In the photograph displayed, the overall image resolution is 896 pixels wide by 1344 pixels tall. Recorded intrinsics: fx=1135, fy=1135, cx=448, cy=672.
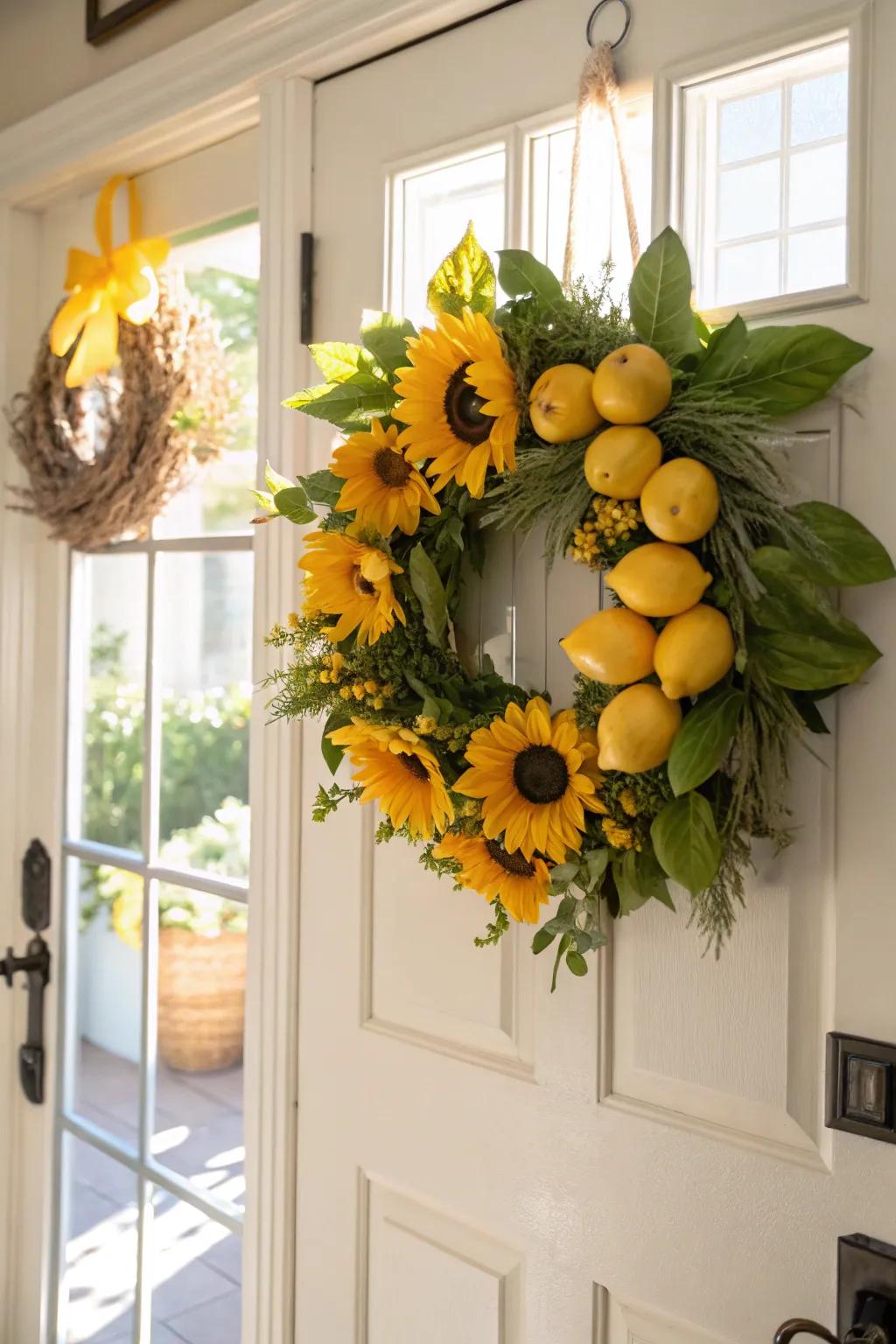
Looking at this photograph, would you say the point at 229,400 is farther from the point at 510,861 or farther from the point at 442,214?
the point at 510,861

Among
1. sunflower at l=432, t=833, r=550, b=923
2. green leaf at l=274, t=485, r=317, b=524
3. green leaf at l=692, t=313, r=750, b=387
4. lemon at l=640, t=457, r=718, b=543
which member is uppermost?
green leaf at l=692, t=313, r=750, b=387

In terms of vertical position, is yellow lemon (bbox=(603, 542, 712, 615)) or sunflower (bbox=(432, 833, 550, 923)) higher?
→ yellow lemon (bbox=(603, 542, 712, 615))

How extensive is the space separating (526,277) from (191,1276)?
1.33m

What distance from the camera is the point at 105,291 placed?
1.49 meters

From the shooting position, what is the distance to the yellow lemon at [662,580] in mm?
807

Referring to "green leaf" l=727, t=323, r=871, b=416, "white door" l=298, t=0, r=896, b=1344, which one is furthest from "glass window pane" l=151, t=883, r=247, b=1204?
"green leaf" l=727, t=323, r=871, b=416

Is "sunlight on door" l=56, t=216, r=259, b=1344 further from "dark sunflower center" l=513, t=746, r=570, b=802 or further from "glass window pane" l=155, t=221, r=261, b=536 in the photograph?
"dark sunflower center" l=513, t=746, r=570, b=802

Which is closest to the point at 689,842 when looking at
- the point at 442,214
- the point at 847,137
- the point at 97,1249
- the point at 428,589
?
the point at 428,589

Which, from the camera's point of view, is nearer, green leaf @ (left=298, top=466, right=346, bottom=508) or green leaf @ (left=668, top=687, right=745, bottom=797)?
green leaf @ (left=668, top=687, right=745, bottom=797)

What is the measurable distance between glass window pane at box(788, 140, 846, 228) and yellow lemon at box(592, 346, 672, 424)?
0.68 ft

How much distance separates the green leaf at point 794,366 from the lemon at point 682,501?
86 millimetres

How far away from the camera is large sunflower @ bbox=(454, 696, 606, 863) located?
2.91 feet

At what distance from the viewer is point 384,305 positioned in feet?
3.91

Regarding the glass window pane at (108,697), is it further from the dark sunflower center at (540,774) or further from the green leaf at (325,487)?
the dark sunflower center at (540,774)
